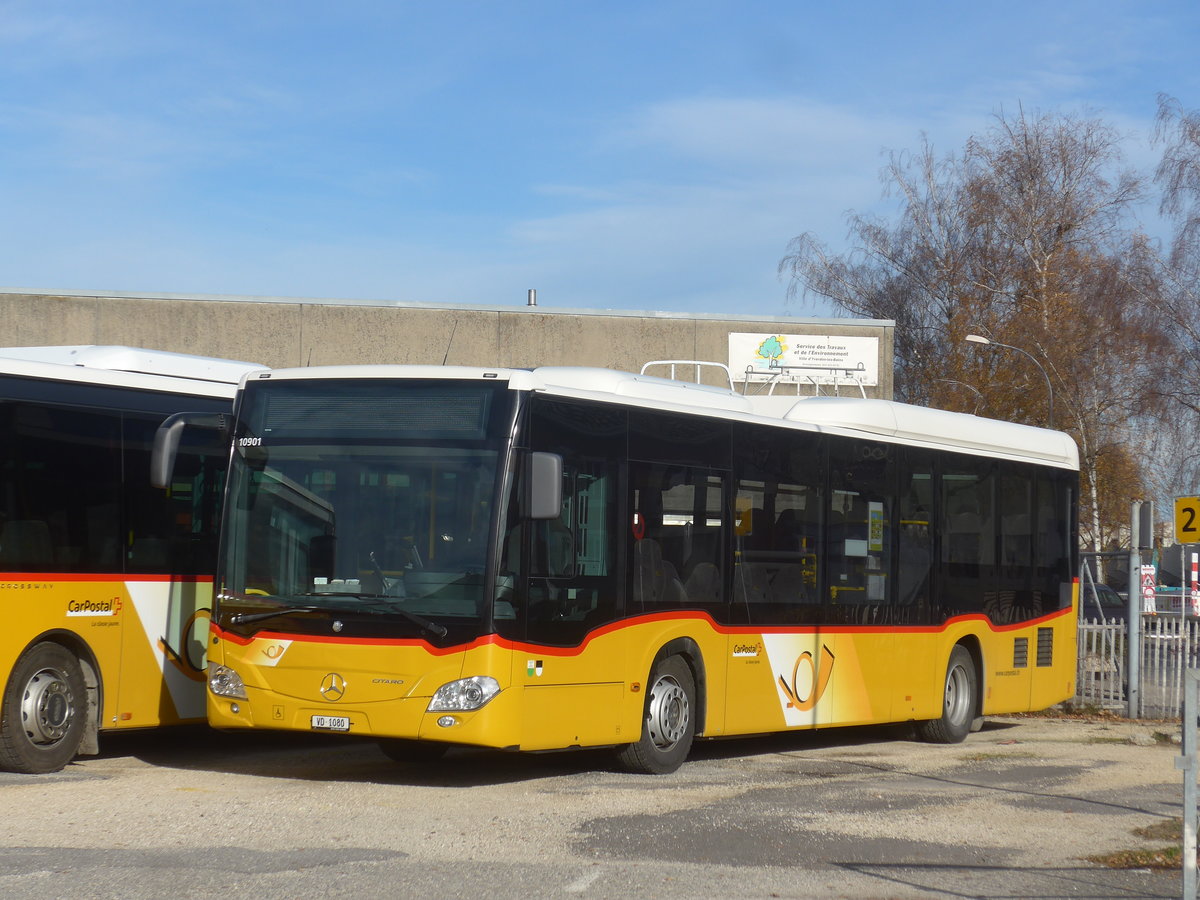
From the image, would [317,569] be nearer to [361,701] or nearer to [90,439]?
[361,701]

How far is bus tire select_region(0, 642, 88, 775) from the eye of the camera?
35.6ft

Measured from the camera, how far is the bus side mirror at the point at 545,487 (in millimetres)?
10227

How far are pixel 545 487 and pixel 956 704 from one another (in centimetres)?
724

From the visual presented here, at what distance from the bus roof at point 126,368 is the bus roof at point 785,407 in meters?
1.45

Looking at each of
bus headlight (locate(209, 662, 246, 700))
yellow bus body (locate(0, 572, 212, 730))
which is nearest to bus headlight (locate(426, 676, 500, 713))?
bus headlight (locate(209, 662, 246, 700))

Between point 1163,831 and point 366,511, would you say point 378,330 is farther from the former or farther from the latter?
point 1163,831

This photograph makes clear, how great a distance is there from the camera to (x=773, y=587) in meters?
13.1

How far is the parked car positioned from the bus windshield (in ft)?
34.0

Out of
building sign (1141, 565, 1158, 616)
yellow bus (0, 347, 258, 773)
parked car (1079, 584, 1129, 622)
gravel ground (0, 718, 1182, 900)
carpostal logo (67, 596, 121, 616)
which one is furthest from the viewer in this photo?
building sign (1141, 565, 1158, 616)

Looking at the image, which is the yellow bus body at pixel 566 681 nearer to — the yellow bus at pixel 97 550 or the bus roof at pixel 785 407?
the yellow bus at pixel 97 550

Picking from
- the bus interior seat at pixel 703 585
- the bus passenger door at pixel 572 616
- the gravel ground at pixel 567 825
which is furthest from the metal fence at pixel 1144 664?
the bus passenger door at pixel 572 616

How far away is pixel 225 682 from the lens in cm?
1082

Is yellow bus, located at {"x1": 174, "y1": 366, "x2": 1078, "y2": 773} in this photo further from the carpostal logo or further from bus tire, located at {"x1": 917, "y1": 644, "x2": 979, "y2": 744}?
bus tire, located at {"x1": 917, "y1": 644, "x2": 979, "y2": 744}

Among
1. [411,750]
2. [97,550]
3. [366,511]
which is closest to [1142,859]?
[366,511]
